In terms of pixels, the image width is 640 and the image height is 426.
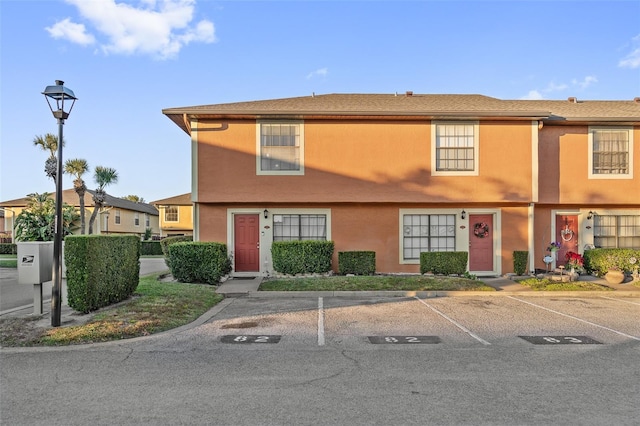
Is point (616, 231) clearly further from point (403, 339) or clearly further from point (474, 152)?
point (403, 339)

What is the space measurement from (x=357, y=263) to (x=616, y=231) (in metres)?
9.96

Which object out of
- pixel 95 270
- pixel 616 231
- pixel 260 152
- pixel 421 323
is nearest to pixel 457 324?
pixel 421 323

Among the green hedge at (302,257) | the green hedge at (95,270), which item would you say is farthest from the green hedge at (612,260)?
the green hedge at (95,270)

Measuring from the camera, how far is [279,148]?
46.8 feet

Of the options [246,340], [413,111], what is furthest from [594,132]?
[246,340]

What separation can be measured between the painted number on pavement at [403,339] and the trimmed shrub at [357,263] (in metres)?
7.01

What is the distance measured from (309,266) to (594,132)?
37.7 feet

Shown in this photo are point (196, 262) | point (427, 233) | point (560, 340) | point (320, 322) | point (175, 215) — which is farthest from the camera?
point (175, 215)

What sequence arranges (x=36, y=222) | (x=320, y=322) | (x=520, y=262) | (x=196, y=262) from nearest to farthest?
(x=320, y=322) < (x=196, y=262) < (x=520, y=262) < (x=36, y=222)

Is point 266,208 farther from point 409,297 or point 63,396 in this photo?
point 63,396

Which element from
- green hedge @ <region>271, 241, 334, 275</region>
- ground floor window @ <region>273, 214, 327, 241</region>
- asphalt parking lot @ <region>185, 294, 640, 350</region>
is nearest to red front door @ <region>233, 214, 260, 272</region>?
ground floor window @ <region>273, 214, 327, 241</region>

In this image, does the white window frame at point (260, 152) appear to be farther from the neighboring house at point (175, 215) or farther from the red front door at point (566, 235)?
the neighboring house at point (175, 215)

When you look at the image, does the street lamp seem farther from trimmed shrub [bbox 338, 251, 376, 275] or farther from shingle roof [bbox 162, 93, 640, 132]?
trimmed shrub [bbox 338, 251, 376, 275]

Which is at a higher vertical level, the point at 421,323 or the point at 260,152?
the point at 260,152
